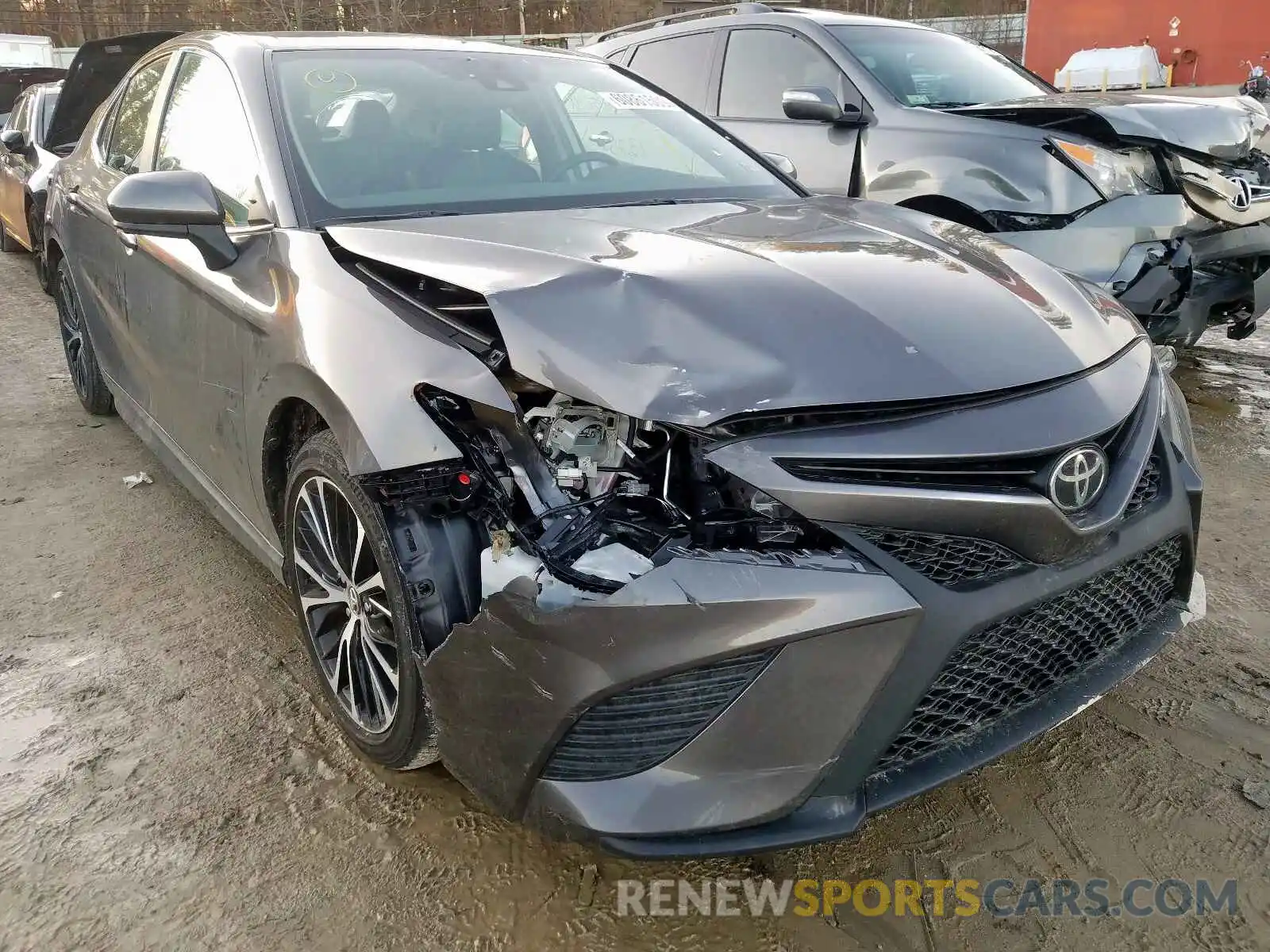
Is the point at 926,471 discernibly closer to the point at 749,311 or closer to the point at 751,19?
the point at 749,311

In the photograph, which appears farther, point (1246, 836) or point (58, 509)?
point (58, 509)

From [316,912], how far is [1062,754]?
62.9 inches

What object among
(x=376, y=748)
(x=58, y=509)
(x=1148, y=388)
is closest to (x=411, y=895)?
(x=376, y=748)

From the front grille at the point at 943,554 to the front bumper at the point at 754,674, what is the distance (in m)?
0.01

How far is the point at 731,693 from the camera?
1.48 meters

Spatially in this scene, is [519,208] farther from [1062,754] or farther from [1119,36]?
[1119,36]

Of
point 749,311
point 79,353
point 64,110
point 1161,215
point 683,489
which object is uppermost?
point 64,110

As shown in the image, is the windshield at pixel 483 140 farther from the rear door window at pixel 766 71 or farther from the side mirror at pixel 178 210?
the rear door window at pixel 766 71

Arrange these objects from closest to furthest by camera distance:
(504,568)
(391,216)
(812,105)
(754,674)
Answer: (754,674) → (504,568) → (391,216) → (812,105)

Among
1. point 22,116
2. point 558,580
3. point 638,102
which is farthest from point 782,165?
point 22,116

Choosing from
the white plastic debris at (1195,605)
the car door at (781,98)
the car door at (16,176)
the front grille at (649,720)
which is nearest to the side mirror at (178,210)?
the front grille at (649,720)

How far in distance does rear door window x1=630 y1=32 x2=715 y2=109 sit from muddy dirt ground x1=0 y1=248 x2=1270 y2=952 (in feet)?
12.8

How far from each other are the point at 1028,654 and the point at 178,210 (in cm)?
205

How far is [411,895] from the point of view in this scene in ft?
5.90
